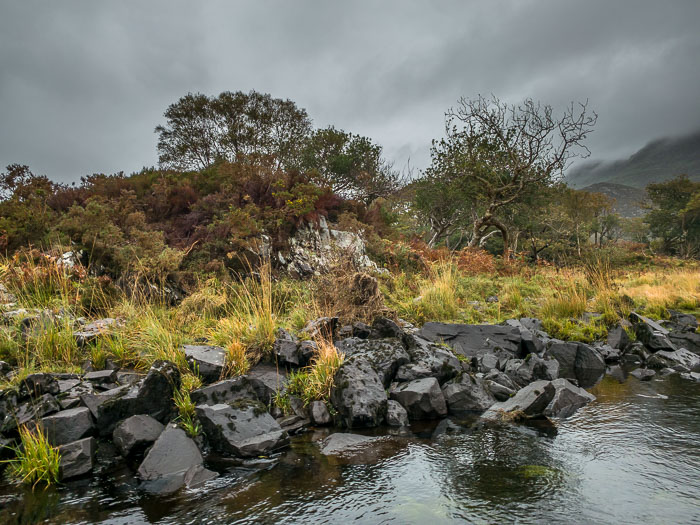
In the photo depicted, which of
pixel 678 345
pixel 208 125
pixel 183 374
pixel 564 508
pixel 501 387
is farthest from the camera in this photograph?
pixel 208 125

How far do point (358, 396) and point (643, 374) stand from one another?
4.99 m

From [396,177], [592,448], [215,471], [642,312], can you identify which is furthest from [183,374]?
[396,177]

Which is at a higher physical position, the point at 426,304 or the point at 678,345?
the point at 426,304

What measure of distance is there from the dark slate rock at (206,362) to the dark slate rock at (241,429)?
75cm

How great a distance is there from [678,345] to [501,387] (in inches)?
205

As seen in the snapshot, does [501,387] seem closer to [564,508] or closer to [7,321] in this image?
[564,508]

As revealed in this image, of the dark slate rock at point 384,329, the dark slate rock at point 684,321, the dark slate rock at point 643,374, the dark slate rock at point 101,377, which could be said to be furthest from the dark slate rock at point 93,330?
the dark slate rock at point 684,321

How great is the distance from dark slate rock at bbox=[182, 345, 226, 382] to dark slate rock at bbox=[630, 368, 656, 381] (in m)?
6.55

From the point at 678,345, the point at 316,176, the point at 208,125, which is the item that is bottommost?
the point at 678,345

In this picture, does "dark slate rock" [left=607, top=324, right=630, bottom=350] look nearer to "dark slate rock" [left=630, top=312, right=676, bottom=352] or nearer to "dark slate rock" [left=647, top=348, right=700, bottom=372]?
"dark slate rock" [left=630, top=312, right=676, bottom=352]

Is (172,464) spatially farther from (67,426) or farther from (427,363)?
(427,363)

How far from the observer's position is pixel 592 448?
397cm

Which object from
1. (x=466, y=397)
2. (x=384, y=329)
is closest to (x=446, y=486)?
(x=466, y=397)

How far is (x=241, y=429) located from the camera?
4.29m
